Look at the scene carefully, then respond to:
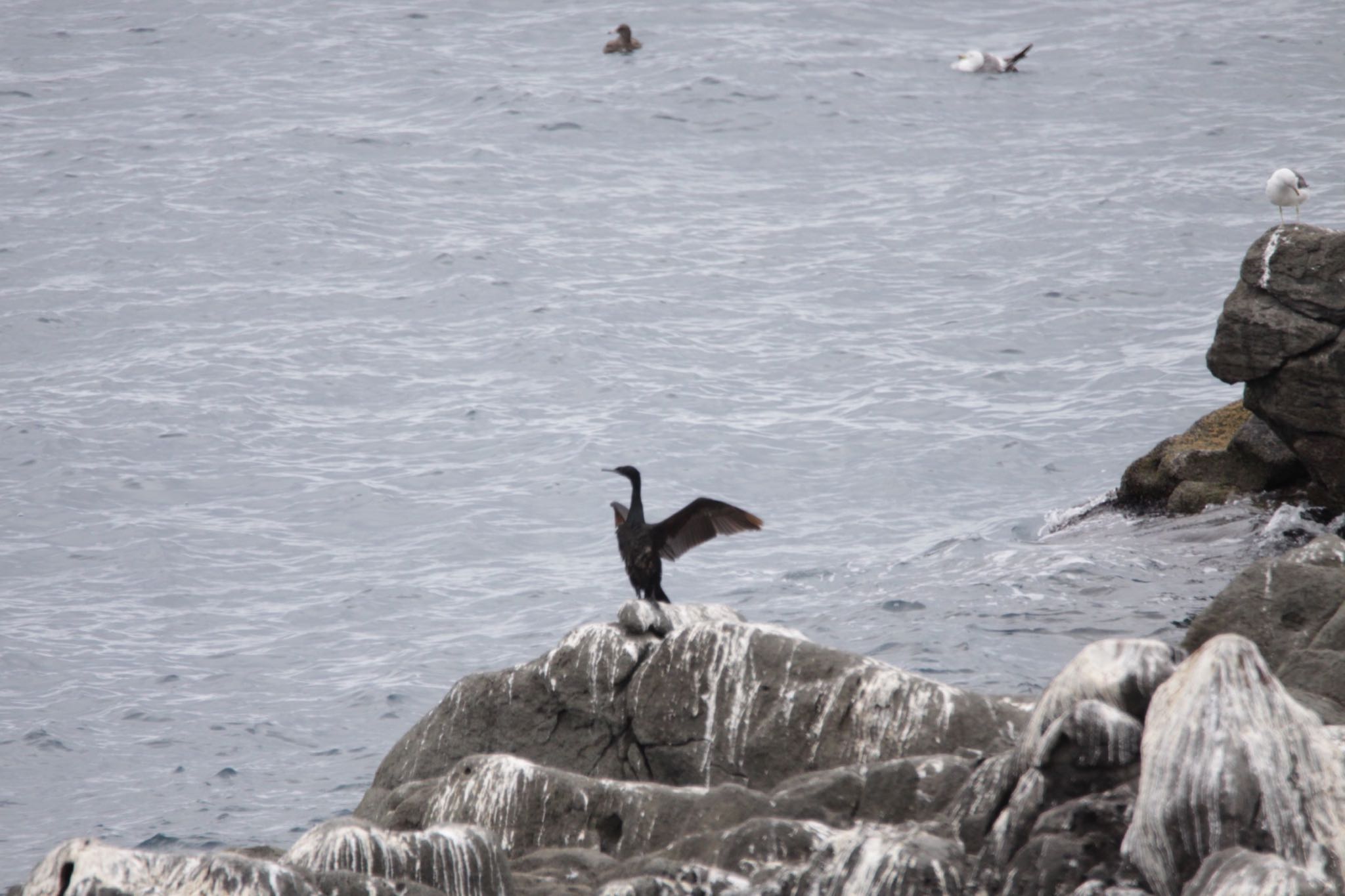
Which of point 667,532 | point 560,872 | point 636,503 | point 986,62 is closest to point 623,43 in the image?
point 986,62

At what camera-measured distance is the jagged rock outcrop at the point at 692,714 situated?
6449mm

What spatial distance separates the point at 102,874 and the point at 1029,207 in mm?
21713

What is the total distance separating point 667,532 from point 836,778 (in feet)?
11.3

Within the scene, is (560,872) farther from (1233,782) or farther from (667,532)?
(667,532)

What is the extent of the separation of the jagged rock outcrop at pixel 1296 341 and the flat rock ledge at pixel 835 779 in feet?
11.3

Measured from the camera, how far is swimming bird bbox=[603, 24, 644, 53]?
1224 inches

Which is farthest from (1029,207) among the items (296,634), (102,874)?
(102,874)

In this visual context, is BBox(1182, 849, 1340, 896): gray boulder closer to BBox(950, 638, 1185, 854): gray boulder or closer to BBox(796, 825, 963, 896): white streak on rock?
BBox(950, 638, 1185, 854): gray boulder

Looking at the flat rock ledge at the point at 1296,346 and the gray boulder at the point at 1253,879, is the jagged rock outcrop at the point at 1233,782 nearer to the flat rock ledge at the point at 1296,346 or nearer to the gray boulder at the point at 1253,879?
the gray boulder at the point at 1253,879

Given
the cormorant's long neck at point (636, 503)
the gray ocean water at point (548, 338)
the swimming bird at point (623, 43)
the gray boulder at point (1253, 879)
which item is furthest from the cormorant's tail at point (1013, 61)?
the gray boulder at point (1253, 879)

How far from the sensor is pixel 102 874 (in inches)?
190

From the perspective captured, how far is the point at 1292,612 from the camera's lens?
6.90m

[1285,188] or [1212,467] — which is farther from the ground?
[1285,188]

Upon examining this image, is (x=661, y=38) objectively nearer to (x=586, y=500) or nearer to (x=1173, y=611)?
(x=586, y=500)
